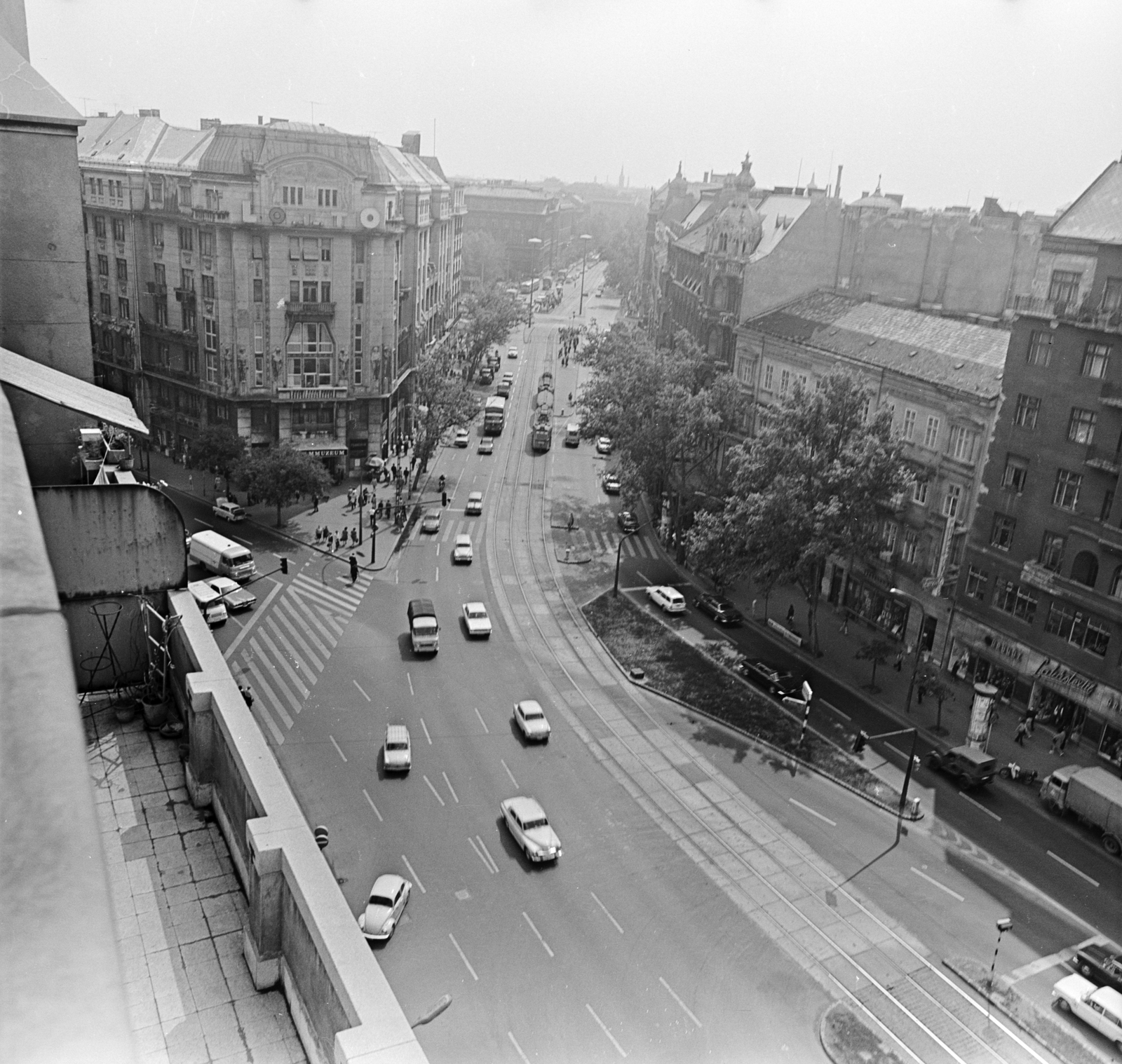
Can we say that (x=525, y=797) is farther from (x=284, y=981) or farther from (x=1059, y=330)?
(x=1059, y=330)

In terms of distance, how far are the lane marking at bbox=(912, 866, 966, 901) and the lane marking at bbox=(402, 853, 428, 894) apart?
49.5ft

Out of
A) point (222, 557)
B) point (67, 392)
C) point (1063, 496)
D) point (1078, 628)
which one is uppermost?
point (67, 392)

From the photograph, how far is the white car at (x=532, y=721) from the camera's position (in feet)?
120

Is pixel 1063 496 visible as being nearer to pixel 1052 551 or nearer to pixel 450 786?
pixel 1052 551

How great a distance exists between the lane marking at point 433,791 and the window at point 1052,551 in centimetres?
2528

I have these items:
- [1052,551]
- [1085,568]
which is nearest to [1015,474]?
[1052,551]

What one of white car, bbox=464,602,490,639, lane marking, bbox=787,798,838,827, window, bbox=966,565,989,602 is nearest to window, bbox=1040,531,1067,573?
window, bbox=966,565,989,602

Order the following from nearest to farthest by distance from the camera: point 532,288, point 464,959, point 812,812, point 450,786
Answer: point 464,959, point 450,786, point 812,812, point 532,288

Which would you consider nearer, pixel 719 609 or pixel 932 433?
A: pixel 932 433

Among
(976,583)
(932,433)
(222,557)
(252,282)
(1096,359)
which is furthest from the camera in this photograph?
(252,282)

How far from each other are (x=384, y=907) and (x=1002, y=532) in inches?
1158

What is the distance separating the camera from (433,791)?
33.2 metres

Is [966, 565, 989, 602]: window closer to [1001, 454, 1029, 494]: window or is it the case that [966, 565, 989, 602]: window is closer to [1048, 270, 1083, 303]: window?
[1001, 454, 1029, 494]: window

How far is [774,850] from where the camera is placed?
1238 inches
